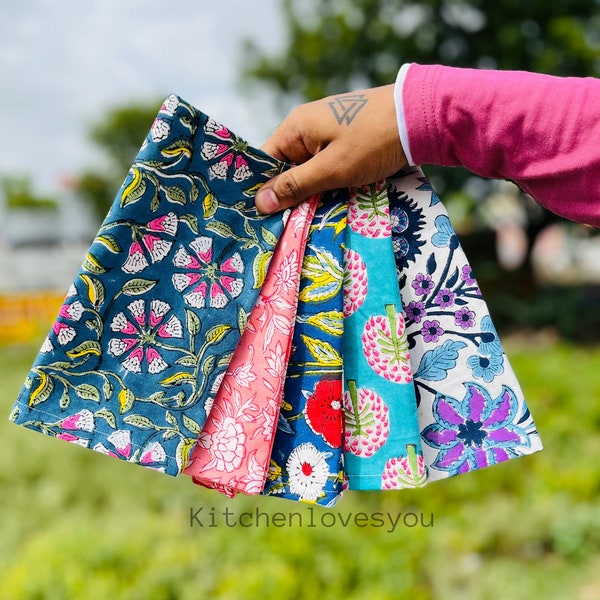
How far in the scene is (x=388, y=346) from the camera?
994 millimetres

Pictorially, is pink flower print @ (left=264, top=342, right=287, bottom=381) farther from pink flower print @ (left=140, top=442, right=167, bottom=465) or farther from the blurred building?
the blurred building

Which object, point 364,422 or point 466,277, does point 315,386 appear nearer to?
point 364,422

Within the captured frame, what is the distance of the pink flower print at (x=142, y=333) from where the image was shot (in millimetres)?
960

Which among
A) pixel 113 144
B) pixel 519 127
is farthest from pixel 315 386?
pixel 113 144

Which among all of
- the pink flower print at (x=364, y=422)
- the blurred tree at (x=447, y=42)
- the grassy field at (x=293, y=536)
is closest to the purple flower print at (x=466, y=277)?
the pink flower print at (x=364, y=422)

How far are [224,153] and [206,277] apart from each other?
196 millimetres

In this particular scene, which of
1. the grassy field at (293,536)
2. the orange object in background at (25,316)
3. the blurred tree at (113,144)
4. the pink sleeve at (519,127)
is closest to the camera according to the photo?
the pink sleeve at (519,127)

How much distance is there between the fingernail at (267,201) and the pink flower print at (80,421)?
41 centimetres

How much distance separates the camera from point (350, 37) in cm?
757

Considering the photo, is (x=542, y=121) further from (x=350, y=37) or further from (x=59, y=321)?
(x=350, y=37)

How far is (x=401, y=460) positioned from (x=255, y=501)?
2.47 m

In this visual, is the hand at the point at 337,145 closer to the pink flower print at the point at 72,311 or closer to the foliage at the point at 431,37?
the pink flower print at the point at 72,311

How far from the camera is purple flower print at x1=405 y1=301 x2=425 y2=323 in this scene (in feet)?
3.36

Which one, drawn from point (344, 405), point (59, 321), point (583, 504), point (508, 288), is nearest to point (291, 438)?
point (344, 405)
